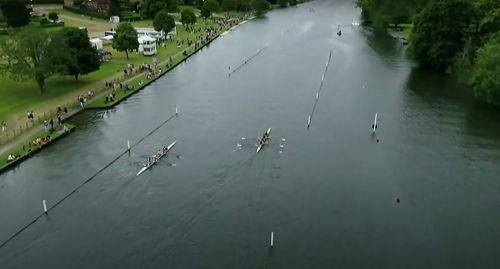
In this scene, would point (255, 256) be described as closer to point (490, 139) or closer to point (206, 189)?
point (206, 189)

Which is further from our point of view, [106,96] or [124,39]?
[124,39]

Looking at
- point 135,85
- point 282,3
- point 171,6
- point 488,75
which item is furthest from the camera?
point 282,3

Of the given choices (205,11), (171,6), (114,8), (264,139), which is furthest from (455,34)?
(114,8)

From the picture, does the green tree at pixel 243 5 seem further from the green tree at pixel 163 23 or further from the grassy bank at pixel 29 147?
the grassy bank at pixel 29 147

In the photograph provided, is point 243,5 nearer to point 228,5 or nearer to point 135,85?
point 228,5

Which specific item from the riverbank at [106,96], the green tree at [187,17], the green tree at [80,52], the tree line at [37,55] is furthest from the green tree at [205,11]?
the tree line at [37,55]

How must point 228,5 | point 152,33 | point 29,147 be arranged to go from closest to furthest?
1. point 29,147
2. point 152,33
3. point 228,5

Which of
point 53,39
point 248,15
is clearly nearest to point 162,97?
point 53,39
